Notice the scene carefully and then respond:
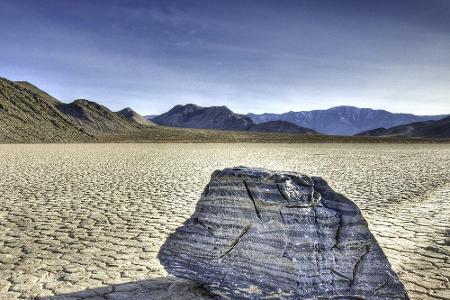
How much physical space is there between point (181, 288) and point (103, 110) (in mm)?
99676

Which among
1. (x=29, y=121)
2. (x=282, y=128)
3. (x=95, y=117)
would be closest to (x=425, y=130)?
(x=282, y=128)

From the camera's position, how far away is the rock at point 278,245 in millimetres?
2848

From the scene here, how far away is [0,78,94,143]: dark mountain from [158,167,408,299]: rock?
41.2 m

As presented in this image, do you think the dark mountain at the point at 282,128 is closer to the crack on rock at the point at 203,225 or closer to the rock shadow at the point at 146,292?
the rock shadow at the point at 146,292

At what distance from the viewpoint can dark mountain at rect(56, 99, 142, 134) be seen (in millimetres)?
89250

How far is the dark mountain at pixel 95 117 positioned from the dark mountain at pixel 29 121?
3202cm

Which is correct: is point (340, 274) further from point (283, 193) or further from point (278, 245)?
point (283, 193)

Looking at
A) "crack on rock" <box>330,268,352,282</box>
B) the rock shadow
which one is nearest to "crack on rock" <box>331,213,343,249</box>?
"crack on rock" <box>330,268,352,282</box>

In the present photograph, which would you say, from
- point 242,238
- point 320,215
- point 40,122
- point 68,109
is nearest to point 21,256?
point 242,238

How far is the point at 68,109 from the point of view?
313ft

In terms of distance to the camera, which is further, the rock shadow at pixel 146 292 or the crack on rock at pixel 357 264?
the rock shadow at pixel 146 292

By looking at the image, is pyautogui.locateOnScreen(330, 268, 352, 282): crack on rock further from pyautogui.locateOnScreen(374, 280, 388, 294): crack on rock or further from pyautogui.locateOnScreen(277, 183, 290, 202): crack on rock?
pyautogui.locateOnScreen(277, 183, 290, 202): crack on rock

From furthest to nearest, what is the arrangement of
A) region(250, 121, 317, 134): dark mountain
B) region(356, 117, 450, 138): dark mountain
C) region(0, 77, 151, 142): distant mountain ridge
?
region(250, 121, 317, 134): dark mountain, region(356, 117, 450, 138): dark mountain, region(0, 77, 151, 142): distant mountain ridge

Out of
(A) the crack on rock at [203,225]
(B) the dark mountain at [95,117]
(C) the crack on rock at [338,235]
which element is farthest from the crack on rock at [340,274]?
(B) the dark mountain at [95,117]
